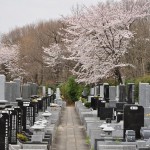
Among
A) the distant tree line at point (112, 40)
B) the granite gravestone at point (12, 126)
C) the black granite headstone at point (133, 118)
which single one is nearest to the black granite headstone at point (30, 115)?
the black granite headstone at point (133, 118)

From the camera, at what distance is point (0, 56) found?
2810 inches

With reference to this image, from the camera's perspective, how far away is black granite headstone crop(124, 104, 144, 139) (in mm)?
15727

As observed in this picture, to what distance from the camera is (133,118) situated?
15.8 meters

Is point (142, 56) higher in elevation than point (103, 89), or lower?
higher

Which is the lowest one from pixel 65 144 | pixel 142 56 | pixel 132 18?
pixel 65 144

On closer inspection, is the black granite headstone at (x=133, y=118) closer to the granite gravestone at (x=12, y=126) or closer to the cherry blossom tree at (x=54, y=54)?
the granite gravestone at (x=12, y=126)

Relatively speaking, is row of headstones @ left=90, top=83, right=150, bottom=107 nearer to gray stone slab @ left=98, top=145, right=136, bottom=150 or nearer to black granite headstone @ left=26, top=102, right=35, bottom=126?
black granite headstone @ left=26, top=102, right=35, bottom=126

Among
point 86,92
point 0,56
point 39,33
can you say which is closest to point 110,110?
point 86,92

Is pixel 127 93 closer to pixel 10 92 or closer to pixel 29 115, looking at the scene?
pixel 10 92

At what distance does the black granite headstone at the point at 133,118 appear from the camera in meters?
15.7

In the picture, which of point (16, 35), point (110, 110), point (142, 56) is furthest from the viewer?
point (16, 35)

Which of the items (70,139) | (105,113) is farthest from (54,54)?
(70,139)

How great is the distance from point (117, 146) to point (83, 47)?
22.4 metres

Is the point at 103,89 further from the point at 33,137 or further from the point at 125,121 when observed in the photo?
the point at 33,137
